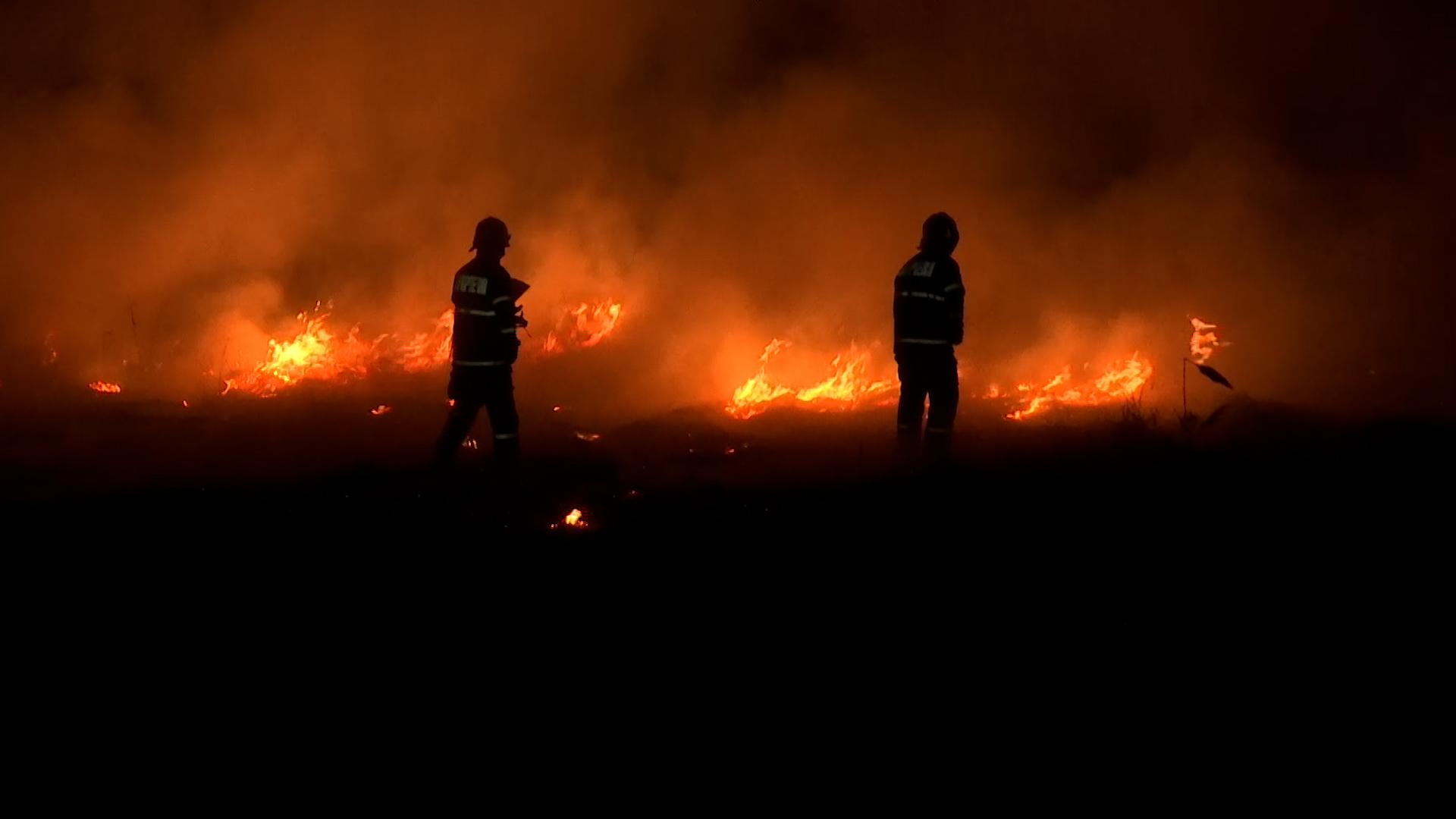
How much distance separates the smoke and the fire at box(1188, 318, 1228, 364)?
6.2 inches

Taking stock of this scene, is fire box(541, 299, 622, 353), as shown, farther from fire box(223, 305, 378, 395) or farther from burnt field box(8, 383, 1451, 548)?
fire box(223, 305, 378, 395)

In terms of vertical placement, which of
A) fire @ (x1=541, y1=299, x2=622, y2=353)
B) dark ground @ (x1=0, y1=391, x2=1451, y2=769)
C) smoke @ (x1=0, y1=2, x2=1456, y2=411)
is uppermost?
smoke @ (x1=0, y1=2, x2=1456, y2=411)

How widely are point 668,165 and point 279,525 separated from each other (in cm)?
893

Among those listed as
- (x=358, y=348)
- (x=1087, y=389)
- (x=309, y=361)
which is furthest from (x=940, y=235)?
(x=309, y=361)

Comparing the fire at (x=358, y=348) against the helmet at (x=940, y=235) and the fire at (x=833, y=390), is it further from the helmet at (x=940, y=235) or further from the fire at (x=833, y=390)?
the helmet at (x=940, y=235)

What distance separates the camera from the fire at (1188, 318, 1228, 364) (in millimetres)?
10836

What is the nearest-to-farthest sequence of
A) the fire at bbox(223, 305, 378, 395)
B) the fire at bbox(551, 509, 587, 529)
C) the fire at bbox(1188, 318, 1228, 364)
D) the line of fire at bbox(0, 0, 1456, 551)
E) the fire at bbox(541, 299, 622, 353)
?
the fire at bbox(551, 509, 587, 529)
the line of fire at bbox(0, 0, 1456, 551)
the fire at bbox(1188, 318, 1228, 364)
the fire at bbox(223, 305, 378, 395)
the fire at bbox(541, 299, 622, 353)

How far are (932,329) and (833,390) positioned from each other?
11.8 feet

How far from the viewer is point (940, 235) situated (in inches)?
269

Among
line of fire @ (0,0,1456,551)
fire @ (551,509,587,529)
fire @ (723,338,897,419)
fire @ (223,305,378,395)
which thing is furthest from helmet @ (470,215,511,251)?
fire @ (223,305,378,395)

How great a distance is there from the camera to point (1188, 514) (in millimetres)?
5656

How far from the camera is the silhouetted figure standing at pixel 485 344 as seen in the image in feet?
22.5

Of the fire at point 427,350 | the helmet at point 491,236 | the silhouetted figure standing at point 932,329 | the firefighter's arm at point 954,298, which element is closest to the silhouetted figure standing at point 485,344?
the helmet at point 491,236

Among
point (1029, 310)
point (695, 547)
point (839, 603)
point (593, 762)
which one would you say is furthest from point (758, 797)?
point (1029, 310)
